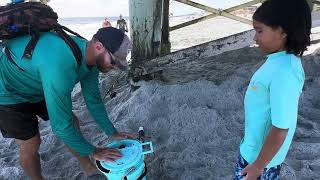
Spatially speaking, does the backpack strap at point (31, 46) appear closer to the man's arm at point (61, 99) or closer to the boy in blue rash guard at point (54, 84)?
the boy in blue rash guard at point (54, 84)

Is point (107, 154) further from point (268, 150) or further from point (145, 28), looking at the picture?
point (145, 28)

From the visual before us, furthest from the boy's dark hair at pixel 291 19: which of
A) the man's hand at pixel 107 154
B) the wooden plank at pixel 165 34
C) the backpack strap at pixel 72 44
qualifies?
the wooden plank at pixel 165 34

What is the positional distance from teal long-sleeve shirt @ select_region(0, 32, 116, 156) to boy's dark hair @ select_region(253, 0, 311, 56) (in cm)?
99

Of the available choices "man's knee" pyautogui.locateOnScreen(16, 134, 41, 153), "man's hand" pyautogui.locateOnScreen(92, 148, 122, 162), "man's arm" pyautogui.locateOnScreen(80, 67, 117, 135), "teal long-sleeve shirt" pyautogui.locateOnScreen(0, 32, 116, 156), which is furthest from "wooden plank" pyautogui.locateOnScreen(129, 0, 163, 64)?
"man's hand" pyautogui.locateOnScreen(92, 148, 122, 162)

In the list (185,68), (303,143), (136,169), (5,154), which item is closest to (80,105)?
(5,154)

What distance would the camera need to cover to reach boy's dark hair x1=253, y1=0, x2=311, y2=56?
1.55 m

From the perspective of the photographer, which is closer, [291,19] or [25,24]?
[291,19]

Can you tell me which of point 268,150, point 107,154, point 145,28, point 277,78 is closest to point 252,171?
point 268,150

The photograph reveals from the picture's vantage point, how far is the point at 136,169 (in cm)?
221

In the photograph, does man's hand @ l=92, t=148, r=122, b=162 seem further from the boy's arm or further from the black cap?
the boy's arm

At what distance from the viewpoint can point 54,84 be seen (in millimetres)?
1940

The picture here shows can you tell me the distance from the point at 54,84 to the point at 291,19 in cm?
115

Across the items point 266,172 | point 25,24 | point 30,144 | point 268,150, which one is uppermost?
point 25,24

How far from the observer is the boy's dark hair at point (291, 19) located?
1.55 m
